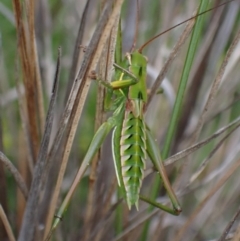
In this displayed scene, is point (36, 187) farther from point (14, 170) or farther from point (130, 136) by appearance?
point (130, 136)

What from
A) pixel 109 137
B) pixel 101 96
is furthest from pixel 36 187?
pixel 109 137

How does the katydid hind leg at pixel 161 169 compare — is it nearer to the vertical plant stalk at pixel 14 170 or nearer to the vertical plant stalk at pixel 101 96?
the vertical plant stalk at pixel 101 96

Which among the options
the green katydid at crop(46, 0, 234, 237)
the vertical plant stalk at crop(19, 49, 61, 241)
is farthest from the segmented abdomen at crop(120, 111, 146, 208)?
the vertical plant stalk at crop(19, 49, 61, 241)

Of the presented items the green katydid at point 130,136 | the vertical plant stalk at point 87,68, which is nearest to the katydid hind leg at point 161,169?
the green katydid at point 130,136

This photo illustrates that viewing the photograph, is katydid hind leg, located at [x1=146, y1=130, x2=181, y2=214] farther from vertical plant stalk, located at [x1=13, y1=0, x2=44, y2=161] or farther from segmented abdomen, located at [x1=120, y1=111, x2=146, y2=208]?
vertical plant stalk, located at [x1=13, y1=0, x2=44, y2=161]

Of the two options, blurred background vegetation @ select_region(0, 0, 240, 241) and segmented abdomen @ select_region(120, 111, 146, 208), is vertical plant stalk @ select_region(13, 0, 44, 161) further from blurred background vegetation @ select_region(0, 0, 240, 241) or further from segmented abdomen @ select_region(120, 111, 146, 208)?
segmented abdomen @ select_region(120, 111, 146, 208)

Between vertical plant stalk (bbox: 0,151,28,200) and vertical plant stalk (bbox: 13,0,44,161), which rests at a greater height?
vertical plant stalk (bbox: 13,0,44,161)

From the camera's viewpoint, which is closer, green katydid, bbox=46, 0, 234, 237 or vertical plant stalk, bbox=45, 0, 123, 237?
vertical plant stalk, bbox=45, 0, 123, 237
